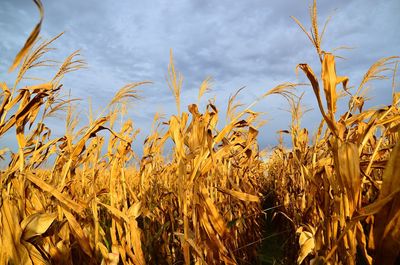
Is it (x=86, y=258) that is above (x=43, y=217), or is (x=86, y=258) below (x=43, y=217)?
below

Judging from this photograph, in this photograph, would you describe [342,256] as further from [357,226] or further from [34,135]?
[34,135]

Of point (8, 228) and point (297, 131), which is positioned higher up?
point (297, 131)

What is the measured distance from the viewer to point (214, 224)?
1.78 meters

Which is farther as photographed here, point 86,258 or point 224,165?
point 224,165

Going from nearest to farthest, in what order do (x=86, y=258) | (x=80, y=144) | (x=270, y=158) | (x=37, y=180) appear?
(x=37, y=180), (x=80, y=144), (x=86, y=258), (x=270, y=158)

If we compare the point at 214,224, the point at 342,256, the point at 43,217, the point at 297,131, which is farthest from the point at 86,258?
the point at 297,131

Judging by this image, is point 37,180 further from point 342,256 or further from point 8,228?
point 342,256

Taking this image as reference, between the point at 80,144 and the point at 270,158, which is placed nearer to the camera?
the point at 80,144

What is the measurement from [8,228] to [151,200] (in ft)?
6.01

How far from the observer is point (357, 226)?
149cm

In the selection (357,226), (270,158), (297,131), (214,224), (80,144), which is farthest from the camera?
(270,158)

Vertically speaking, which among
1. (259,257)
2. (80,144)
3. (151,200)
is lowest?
(259,257)

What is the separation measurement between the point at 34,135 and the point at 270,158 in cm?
801

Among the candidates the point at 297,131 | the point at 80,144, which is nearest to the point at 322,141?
the point at 297,131
